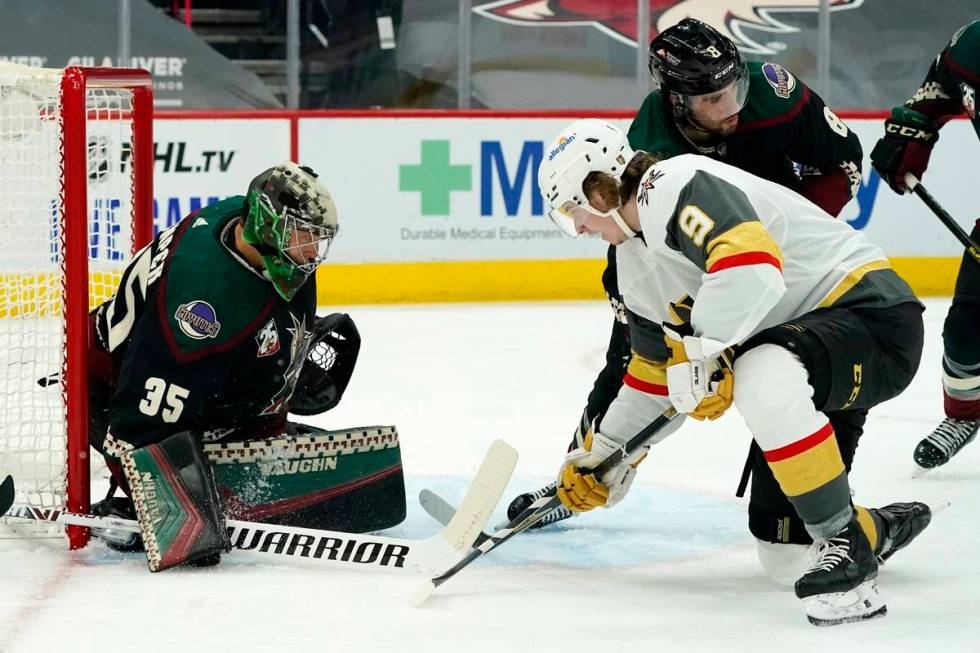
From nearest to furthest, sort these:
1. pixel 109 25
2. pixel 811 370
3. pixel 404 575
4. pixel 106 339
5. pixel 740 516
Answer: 1. pixel 811 370
2. pixel 404 575
3. pixel 106 339
4. pixel 740 516
5. pixel 109 25

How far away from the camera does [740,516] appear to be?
118 inches

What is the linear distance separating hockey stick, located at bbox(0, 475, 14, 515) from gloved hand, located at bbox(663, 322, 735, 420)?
1236 millimetres

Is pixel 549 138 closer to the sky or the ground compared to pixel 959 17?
closer to the ground

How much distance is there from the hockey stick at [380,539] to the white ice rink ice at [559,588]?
0.14ft

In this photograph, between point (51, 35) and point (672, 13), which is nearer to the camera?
point (51, 35)

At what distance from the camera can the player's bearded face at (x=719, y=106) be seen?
266 cm

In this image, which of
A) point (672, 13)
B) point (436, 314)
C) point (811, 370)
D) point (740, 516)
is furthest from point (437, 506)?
point (672, 13)

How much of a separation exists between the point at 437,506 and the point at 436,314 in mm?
3142

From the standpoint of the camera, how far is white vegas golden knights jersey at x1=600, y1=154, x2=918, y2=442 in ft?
6.92

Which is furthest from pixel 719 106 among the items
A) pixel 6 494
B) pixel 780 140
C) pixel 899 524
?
pixel 6 494

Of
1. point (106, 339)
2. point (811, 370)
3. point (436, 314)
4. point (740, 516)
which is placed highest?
point (811, 370)

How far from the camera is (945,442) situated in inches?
134

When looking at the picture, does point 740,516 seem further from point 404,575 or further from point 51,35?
point 51,35

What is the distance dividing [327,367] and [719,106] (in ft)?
3.27
